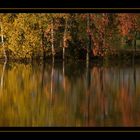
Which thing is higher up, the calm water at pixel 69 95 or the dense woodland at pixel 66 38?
the dense woodland at pixel 66 38

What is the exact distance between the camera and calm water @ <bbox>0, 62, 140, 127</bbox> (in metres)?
7.45

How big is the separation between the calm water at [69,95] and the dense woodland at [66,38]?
0.23m

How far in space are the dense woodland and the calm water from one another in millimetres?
235

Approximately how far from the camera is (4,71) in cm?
775

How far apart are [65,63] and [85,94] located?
0.62 m

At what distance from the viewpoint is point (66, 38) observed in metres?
7.94

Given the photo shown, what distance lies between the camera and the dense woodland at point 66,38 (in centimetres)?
786

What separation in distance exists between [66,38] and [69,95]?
969mm

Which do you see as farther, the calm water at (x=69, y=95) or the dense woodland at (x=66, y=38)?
the dense woodland at (x=66, y=38)

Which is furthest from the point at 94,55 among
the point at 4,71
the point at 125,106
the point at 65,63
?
the point at 4,71

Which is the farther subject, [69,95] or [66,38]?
[66,38]

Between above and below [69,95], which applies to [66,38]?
above
